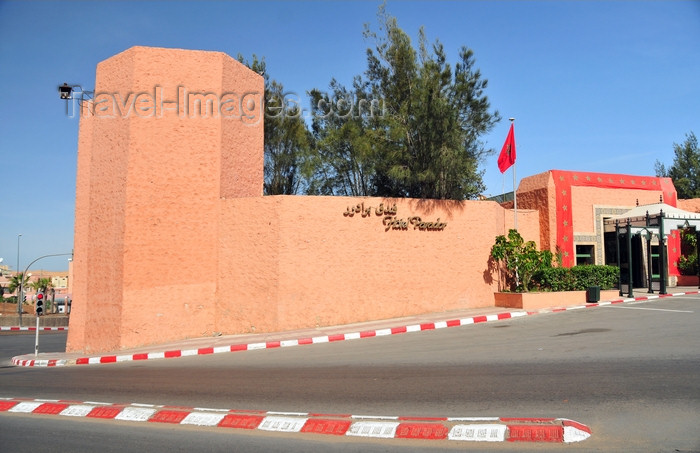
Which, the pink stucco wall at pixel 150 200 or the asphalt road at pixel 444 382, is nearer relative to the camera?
the asphalt road at pixel 444 382

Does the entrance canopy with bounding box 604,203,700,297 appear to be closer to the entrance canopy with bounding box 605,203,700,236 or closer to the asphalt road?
the entrance canopy with bounding box 605,203,700,236

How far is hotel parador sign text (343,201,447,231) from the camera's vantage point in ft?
60.6

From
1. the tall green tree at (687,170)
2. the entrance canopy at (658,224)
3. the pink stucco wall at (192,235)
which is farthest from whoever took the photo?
the tall green tree at (687,170)

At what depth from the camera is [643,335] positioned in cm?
1214

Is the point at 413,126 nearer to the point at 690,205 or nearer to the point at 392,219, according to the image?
the point at 392,219

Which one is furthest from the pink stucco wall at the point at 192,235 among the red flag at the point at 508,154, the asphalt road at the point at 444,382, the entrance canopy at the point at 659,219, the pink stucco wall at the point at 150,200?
the entrance canopy at the point at 659,219

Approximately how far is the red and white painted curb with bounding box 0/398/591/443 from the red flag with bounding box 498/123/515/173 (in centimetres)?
1650

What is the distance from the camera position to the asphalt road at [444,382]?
20.1ft

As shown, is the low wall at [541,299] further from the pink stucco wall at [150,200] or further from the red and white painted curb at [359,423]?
the red and white painted curb at [359,423]

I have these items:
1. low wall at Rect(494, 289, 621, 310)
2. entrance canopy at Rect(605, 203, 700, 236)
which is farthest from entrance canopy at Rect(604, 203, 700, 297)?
low wall at Rect(494, 289, 621, 310)

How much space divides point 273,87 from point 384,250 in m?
11.7

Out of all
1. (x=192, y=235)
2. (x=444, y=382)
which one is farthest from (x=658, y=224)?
(x=192, y=235)

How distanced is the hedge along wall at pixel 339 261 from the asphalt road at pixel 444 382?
3338mm

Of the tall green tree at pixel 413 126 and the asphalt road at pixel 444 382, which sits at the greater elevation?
the tall green tree at pixel 413 126
